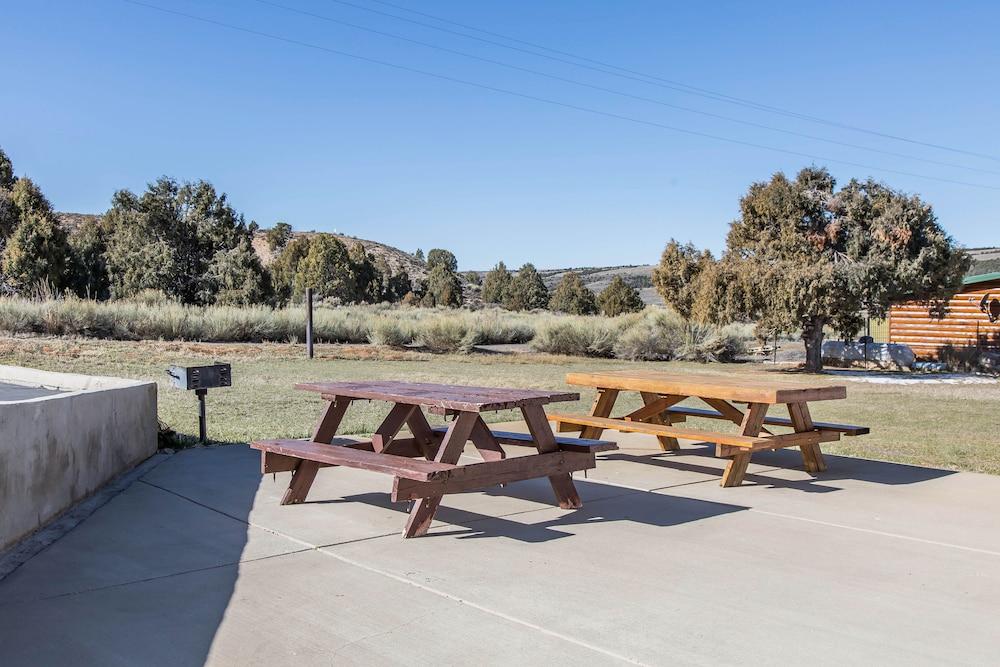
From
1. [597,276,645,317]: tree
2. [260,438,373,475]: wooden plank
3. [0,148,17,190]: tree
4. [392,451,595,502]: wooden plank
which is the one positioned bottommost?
[260,438,373,475]: wooden plank

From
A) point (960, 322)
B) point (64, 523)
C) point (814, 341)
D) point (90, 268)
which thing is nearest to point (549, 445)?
point (64, 523)

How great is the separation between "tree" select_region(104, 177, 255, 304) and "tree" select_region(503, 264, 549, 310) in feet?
102

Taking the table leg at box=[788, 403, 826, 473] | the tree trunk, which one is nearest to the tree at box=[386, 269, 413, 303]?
the tree trunk

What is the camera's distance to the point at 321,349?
25.3 m

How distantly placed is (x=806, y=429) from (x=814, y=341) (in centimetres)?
1703

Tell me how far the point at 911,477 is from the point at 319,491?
4841mm

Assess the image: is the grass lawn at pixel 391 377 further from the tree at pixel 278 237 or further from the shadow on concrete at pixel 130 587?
the tree at pixel 278 237

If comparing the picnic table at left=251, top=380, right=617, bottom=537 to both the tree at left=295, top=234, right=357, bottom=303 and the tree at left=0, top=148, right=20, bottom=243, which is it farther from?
the tree at left=295, top=234, right=357, bottom=303

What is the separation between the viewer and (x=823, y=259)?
22656mm

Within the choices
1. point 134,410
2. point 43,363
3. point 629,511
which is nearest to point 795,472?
point 629,511

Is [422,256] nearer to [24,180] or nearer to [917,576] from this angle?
[24,180]

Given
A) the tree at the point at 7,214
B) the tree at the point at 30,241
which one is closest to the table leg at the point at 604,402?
the tree at the point at 30,241

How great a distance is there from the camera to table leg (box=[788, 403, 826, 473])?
7.71 m

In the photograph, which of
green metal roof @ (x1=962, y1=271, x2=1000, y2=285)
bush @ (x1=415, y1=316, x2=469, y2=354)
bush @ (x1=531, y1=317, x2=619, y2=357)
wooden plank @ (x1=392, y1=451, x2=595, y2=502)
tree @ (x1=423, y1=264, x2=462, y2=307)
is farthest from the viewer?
tree @ (x1=423, y1=264, x2=462, y2=307)
